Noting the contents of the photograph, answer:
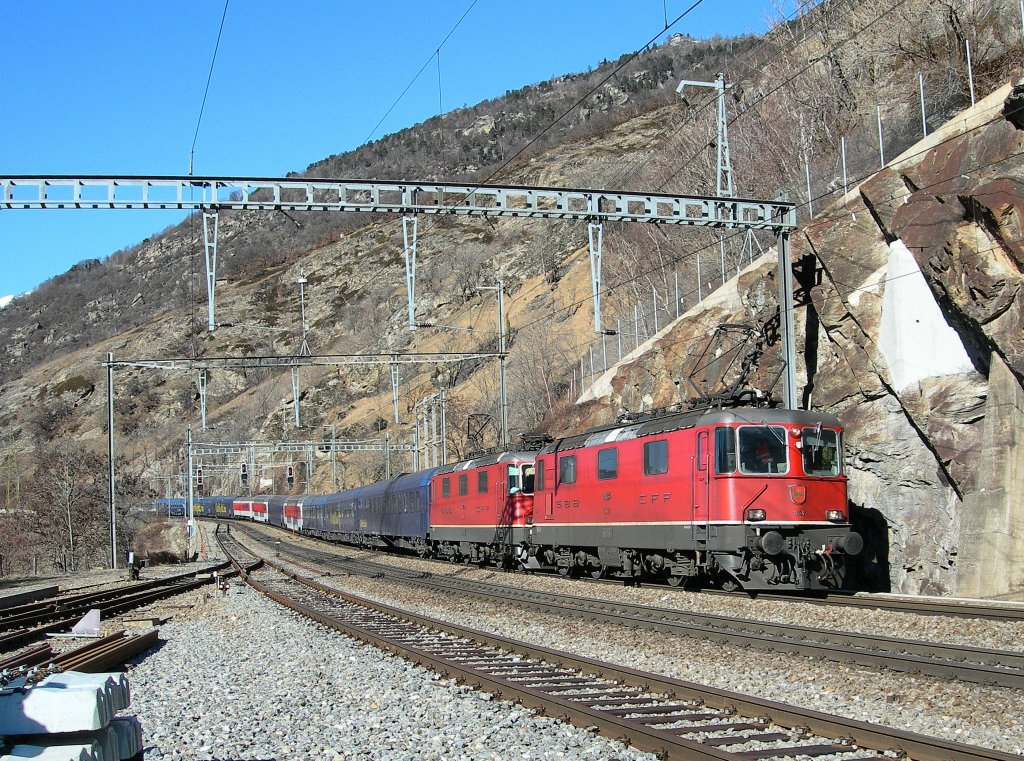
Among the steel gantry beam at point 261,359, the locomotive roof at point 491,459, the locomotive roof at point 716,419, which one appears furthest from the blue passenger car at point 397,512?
the locomotive roof at point 716,419

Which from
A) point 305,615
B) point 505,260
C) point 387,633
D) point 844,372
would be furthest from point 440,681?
point 505,260

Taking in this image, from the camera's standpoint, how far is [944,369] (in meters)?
21.1

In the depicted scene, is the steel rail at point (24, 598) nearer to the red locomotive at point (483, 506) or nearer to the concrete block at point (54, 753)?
the red locomotive at point (483, 506)

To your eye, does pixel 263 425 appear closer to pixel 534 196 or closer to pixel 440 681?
pixel 534 196

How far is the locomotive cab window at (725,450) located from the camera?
1727 cm

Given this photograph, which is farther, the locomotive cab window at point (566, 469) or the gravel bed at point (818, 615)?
the locomotive cab window at point (566, 469)

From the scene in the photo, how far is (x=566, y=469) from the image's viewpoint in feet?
77.8

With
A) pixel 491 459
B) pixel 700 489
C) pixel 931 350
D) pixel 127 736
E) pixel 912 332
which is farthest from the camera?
pixel 491 459

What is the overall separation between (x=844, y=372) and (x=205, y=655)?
679 inches

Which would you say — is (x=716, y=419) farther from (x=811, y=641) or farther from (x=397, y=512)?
(x=397, y=512)

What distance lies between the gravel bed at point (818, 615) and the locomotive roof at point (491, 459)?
14.6 ft

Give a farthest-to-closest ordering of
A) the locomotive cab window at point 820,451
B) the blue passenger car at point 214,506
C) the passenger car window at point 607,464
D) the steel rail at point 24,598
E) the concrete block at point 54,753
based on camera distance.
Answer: the blue passenger car at point 214,506 < the steel rail at point 24,598 < the passenger car window at point 607,464 < the locomotive cab window at point 820,451 < the concrete block at point 54,753

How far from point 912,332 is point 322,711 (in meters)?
17.6

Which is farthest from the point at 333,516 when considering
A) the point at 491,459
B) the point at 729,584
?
the point at 729,584
